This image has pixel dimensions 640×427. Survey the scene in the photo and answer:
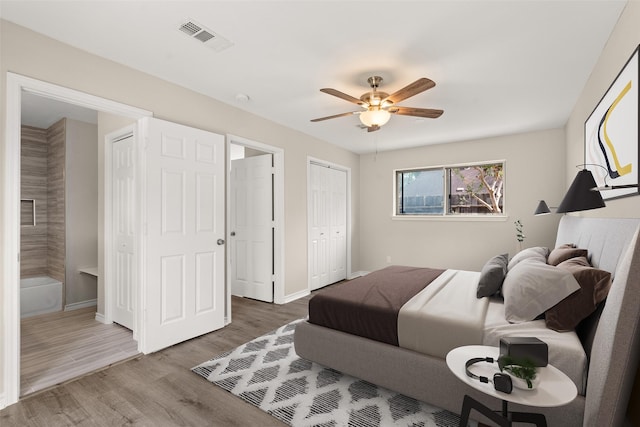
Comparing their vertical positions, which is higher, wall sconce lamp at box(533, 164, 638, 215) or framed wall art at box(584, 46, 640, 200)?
framed wall art at box(584, 46, 640, 200)

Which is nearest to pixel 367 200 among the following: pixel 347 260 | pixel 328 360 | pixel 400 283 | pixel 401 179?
pixel 401 179

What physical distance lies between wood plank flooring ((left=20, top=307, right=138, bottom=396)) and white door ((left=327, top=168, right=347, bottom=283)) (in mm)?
3327

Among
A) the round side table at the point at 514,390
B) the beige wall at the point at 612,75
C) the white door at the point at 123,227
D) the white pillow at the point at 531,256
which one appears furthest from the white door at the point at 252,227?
the beige wall at the point at 612,75

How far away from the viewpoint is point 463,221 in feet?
17.1

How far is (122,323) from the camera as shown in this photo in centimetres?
343

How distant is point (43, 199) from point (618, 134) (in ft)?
21.6

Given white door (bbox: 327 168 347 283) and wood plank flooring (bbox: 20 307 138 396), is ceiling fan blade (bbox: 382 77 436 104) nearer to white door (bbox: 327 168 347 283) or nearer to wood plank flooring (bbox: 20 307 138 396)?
white door (bbox: 327 168 347 283)

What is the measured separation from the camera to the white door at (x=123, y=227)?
10.8 ft

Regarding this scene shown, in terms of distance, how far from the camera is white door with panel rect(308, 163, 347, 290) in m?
5.06

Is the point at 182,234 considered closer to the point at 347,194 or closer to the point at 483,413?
the point at 483,413

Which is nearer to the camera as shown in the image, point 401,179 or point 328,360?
point 328,360

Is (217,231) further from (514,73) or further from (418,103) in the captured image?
(514,73)

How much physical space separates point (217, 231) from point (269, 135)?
156cm

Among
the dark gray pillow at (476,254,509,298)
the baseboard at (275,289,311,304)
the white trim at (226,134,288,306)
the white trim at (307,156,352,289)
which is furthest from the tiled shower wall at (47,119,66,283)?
the dark gray pillow at (476,254,509,298)
